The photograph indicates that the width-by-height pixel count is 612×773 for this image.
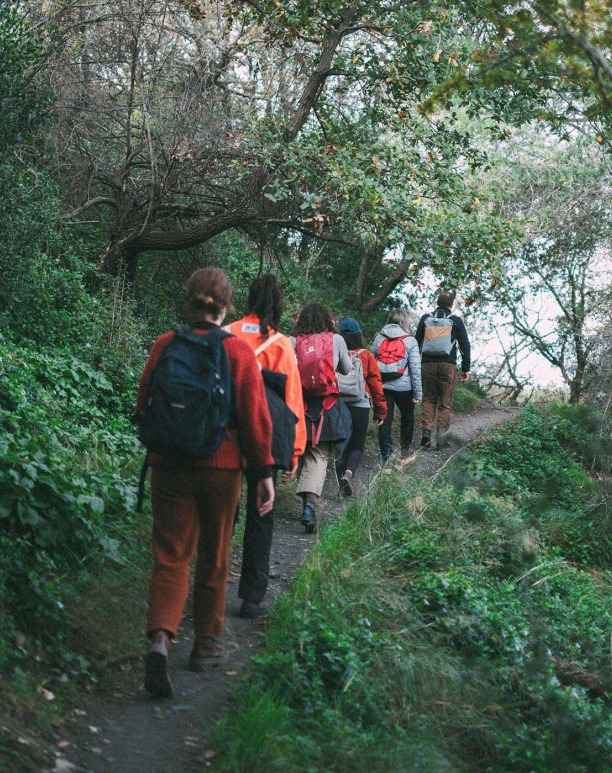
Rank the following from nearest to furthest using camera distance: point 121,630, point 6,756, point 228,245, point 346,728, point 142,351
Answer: point 6,756, point 346,728, point 121,630, point 142,351, point 228,245

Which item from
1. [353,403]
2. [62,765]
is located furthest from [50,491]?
[353,403]

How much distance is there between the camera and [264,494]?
4.70m

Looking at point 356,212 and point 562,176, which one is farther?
point 562,176

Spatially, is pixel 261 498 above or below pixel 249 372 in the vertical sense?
below

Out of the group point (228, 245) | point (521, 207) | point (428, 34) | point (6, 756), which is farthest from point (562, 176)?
point (6, 756)

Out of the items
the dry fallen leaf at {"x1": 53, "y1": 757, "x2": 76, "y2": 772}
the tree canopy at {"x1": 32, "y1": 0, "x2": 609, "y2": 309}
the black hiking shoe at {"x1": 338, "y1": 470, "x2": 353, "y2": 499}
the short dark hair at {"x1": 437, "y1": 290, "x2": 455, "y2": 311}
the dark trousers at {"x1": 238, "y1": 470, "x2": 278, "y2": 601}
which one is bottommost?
the dry fallen leaf at {"x1": 53, "y1": 757, "x2": 76, "y2": 772}

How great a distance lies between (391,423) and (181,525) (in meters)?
6.93

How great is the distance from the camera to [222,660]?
4.71m

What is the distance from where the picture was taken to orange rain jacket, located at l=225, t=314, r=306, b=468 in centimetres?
530

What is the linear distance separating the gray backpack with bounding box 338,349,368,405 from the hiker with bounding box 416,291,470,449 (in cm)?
332

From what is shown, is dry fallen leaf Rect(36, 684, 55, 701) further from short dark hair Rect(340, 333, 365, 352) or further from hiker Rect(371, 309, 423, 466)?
hiker Rect(371, 309, 423, 466)

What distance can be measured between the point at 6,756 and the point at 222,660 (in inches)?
56.8

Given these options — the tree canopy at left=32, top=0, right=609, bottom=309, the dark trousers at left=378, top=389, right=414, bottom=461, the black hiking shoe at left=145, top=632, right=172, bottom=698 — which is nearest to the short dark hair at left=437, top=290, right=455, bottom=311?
the tree canopy at left=32, top=0, right=609, bottom=309

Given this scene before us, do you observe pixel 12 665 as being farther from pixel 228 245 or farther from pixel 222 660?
pixel 228 245
